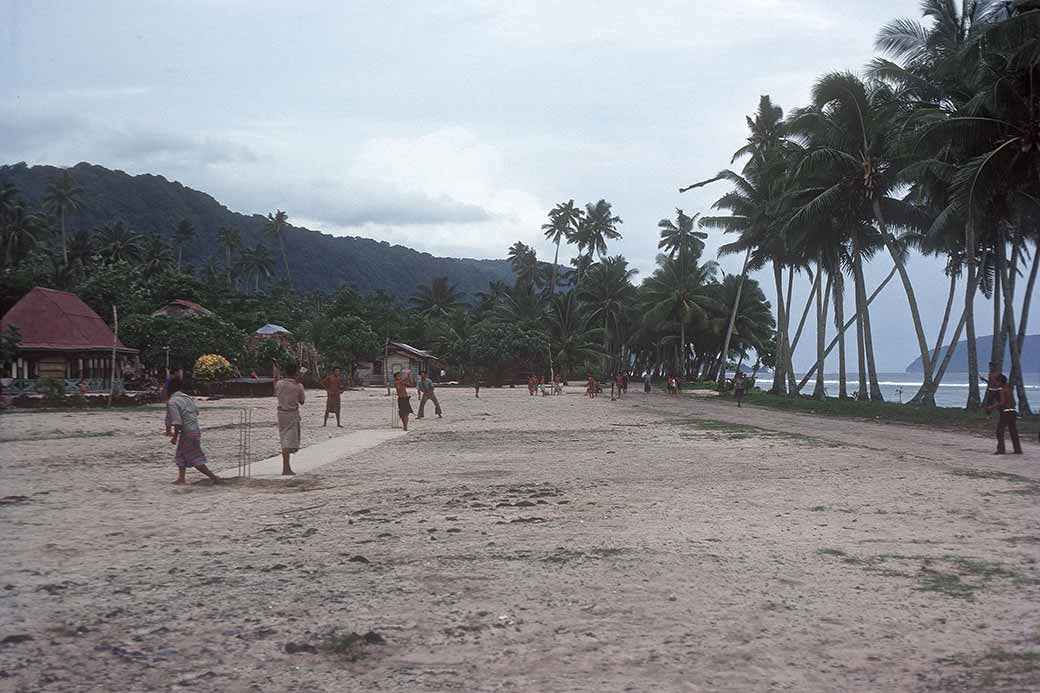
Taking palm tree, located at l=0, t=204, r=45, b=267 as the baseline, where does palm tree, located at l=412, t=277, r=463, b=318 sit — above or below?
below

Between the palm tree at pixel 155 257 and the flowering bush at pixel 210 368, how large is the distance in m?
39.2

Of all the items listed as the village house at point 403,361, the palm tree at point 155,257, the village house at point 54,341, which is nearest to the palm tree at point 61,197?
the palm tree at point 155,257

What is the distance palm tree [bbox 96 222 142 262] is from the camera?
76562 mm

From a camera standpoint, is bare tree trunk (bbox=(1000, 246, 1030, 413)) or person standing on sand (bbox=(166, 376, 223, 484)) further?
bare tree trunk (bbox=(1000, 246, 1030, 413))

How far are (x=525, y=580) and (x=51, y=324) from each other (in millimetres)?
37463

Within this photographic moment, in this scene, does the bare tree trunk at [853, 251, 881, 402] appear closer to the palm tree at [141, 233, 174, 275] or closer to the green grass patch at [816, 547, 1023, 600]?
the green grass patch at [816, 547, 1023, 600]

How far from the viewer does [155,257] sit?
80875mm

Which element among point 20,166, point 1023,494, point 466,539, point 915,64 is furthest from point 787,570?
point 20,166

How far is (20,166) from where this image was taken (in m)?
181

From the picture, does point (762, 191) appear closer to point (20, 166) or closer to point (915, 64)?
point (915, 64)

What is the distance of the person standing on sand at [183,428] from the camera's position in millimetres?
10258

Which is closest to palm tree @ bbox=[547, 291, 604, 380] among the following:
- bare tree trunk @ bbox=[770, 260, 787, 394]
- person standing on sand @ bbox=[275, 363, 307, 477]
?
bare tree trunk @ bbox=[770, 260, 787, 394]

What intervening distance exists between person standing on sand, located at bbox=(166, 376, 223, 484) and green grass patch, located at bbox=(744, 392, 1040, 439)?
1626 centimetres

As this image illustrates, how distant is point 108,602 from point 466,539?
2.76 m
